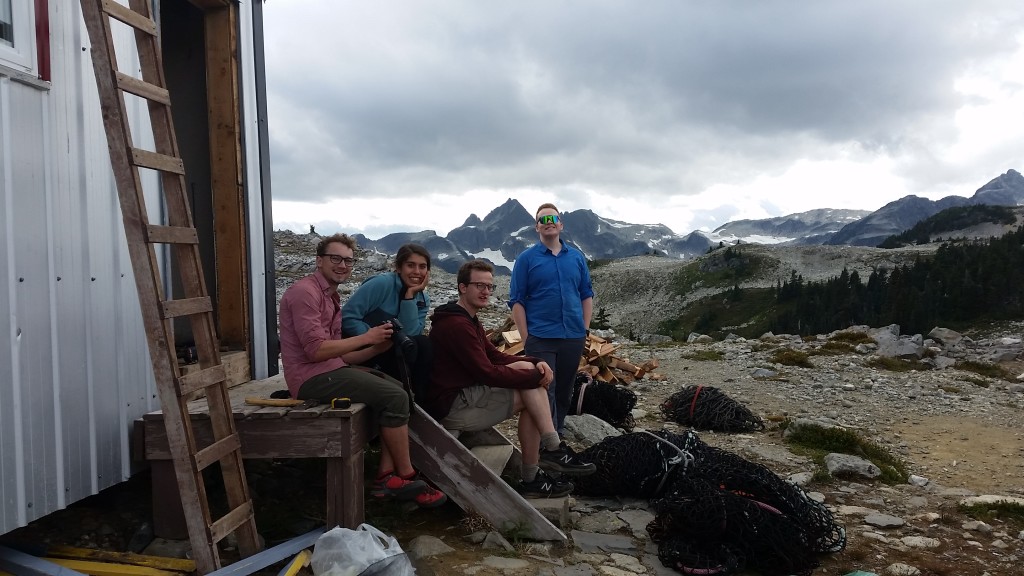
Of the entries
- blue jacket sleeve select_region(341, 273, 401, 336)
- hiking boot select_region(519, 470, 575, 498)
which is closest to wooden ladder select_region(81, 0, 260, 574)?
blue jacket sleeve select_region(341, 273, 401, 336)

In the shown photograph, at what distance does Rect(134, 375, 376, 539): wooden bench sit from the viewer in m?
4.00

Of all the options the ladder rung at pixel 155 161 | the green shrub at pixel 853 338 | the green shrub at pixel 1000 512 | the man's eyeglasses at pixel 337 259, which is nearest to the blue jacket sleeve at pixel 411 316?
the man's eyeglasses at pixel 337 259

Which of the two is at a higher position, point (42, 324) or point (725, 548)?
point (42, 324)

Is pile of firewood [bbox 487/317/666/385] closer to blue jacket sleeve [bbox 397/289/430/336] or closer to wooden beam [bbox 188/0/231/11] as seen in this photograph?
blue jacket sleeve [bbox 397/289/430/336]

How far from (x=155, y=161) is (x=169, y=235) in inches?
14.8

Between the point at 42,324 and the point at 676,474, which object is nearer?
the point at 42,324

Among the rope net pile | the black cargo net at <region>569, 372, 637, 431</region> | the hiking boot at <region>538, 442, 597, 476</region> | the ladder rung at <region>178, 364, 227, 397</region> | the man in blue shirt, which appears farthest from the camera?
the black cargo net at <region>569, 372, 637, 431</region>

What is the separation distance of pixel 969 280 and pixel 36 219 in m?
62.3

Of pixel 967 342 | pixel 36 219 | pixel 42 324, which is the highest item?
pixel 36 219

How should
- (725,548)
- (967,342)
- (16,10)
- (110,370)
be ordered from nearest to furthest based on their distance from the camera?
(16,10) → (110,370) → (725,548) → (967,342)

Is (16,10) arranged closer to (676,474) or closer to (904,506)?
(676,474)

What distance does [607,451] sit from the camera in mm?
5617

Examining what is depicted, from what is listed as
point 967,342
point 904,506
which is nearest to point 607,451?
point 904,506

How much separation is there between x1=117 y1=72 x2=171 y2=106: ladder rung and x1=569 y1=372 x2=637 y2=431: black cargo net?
594 centimetres
